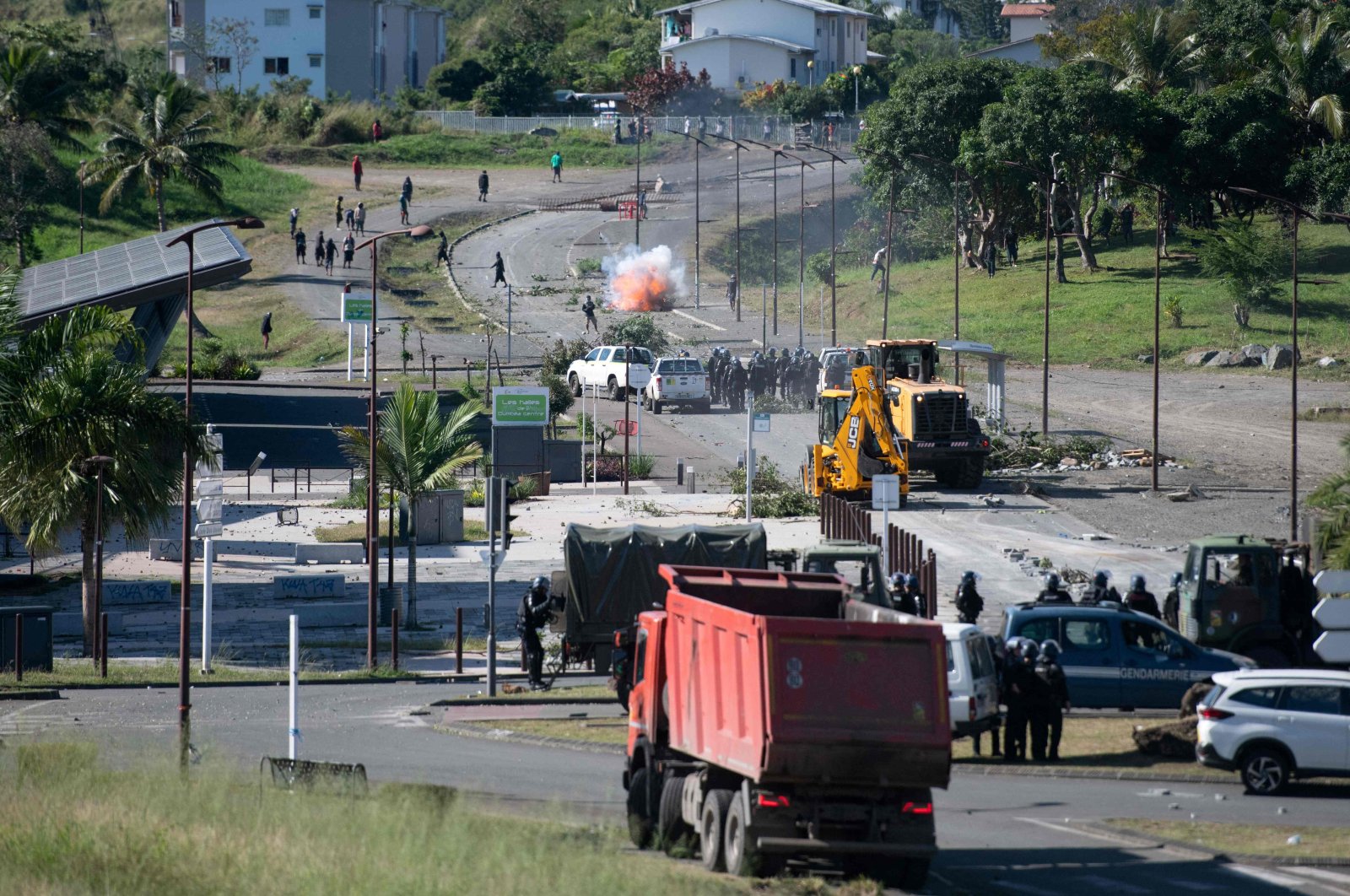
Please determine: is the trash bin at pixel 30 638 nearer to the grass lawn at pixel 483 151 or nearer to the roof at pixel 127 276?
the roof at pixel 127 276

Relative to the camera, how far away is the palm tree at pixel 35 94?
276ft

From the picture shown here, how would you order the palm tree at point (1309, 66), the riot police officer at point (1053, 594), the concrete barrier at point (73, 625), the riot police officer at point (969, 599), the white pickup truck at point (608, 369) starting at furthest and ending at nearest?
the palm tree at point (1309, 66) → the white pickup truck at point (608, 369) → the concrete barrier at point (73, 625) → the riot police officer at point (969, 599) → the riot police officer at point (1053, 594)

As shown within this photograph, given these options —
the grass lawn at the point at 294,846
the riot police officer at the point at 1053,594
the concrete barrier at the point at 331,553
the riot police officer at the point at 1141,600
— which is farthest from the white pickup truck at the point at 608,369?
the grass lawn at the point at 294,846

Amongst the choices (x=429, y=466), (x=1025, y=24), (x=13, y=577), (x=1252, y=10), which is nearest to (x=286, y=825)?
(x=429, y=466)

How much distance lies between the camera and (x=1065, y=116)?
237 feet

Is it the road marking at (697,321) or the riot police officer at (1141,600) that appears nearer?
the riot police officer at (1141,600)

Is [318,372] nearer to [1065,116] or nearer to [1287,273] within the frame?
[1065,116]

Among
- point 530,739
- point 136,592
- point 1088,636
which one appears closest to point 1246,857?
point 1088,636

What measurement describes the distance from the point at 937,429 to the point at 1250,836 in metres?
26.0

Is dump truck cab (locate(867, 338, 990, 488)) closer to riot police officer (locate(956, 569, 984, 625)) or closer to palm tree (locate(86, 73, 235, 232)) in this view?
riot police officer (locate(956, 569, 984, 625))

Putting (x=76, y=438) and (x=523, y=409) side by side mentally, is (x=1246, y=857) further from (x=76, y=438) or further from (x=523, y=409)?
(x=523, y=409)

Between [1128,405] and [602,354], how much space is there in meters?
18.6

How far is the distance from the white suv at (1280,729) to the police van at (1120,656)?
3571 mm

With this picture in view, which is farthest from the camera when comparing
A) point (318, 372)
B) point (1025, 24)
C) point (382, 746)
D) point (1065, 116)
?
point (1025, 24)
